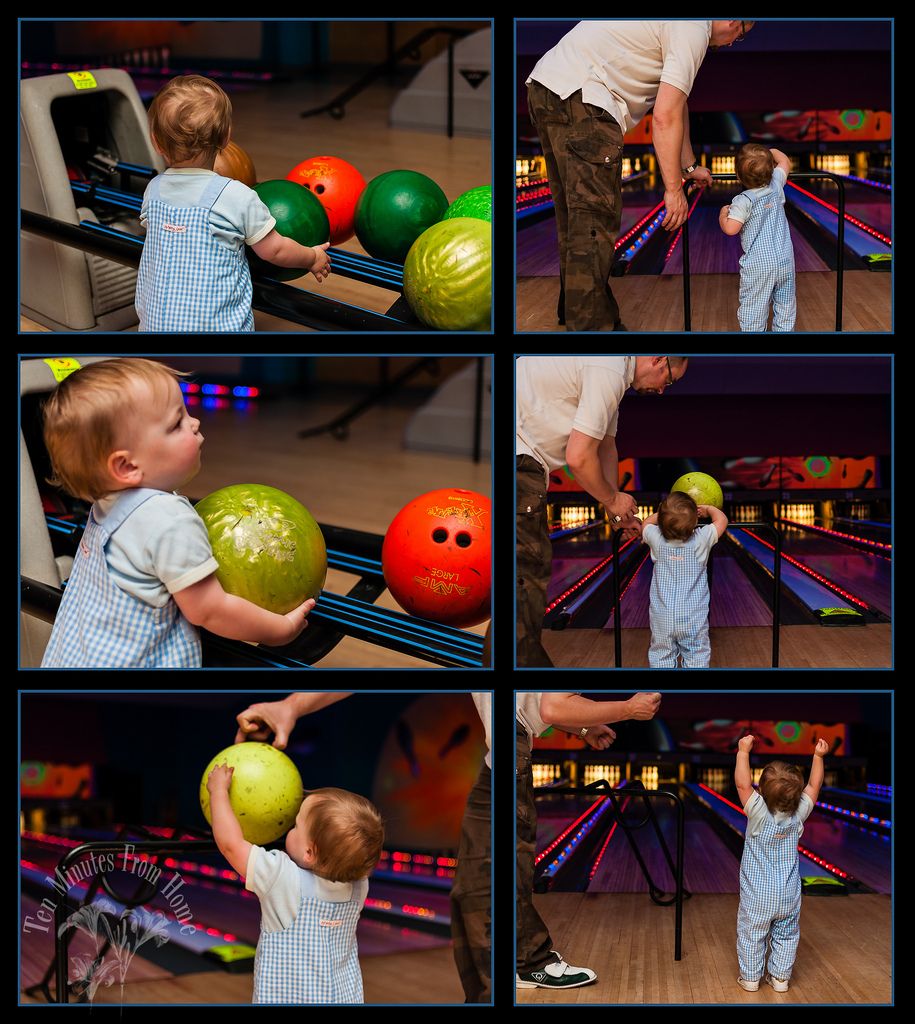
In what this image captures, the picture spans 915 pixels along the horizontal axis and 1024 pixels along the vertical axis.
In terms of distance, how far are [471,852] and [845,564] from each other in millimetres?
822

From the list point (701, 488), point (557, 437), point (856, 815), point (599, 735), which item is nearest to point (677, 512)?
point (701, 488)

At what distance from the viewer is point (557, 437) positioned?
1.73m

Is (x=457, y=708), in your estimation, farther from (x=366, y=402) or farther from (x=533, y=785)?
(x=533, y=785)

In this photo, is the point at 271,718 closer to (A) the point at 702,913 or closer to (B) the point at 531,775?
(B) the point at 531,775

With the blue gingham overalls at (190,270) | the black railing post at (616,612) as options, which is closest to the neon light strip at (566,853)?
the black railing post at (616,612)

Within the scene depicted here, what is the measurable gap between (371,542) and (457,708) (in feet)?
9.89

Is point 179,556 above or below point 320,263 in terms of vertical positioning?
below

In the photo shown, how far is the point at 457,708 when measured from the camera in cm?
487

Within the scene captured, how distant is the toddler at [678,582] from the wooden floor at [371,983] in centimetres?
106

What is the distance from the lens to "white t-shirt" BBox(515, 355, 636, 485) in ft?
5.48

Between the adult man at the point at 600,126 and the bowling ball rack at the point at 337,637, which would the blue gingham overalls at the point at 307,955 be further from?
the adult man at the point at 600,126

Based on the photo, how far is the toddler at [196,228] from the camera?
5.53 ft

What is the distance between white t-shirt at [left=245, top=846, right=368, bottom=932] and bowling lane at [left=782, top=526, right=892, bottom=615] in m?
0.84

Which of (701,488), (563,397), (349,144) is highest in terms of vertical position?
(349,144)
